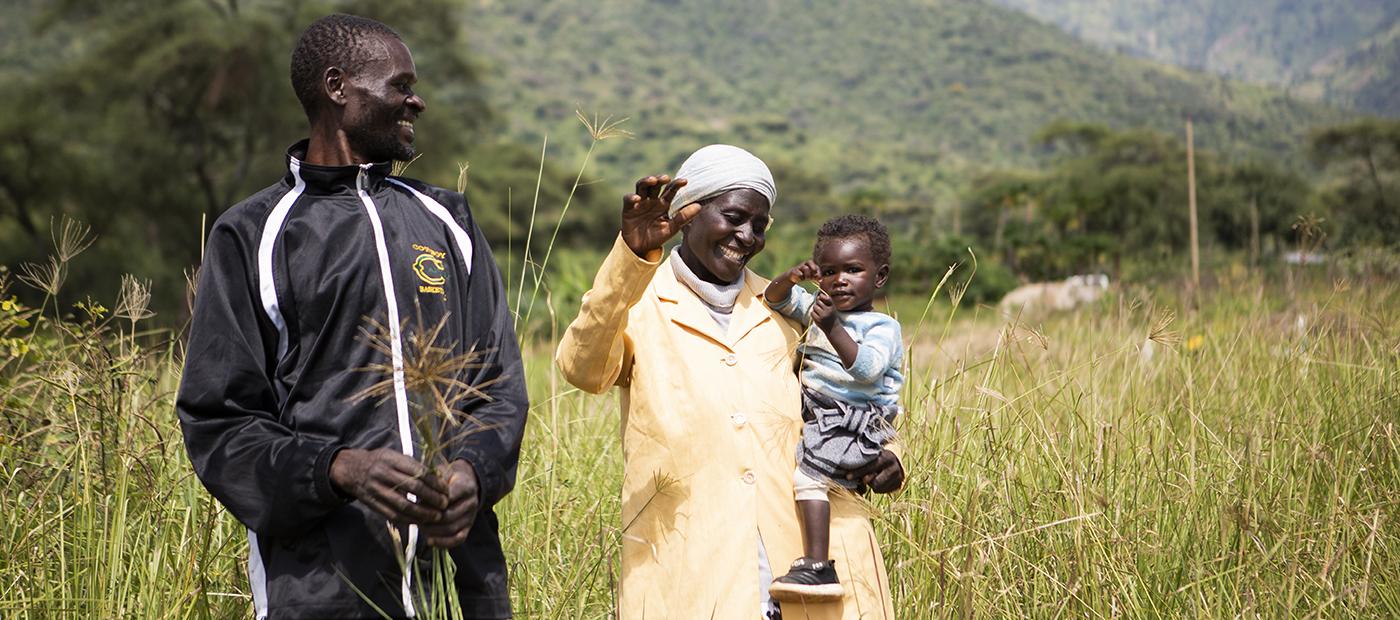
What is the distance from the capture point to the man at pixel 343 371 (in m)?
1.83

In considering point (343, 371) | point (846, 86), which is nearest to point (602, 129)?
point (343, 371)

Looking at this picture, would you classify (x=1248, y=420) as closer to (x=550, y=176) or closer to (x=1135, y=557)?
(x=1135, y=557)

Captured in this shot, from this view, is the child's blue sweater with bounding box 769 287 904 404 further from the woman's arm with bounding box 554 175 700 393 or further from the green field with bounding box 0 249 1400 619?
the woman's arm with bounding box 554 175 700 393

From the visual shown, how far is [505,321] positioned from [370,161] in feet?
1.26

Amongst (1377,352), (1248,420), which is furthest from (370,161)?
(1377,352)

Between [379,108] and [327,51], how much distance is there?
0.14m

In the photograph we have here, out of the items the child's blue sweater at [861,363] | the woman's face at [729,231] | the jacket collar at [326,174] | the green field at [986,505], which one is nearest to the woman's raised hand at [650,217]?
the woman's face at [729,231]

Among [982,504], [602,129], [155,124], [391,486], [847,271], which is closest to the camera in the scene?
[391,486]

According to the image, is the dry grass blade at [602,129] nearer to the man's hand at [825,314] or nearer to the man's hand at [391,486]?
the man's hand at [825,314]

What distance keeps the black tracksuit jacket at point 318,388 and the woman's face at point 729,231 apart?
1.76 ft

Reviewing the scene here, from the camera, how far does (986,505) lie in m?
3.33

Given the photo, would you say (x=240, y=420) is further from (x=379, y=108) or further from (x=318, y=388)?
(x=379, y=108)

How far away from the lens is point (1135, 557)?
3.12 metres

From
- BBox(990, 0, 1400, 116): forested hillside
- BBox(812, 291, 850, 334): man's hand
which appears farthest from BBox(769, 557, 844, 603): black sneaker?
BBox(990, 0, 1400, 116): forested hillside
